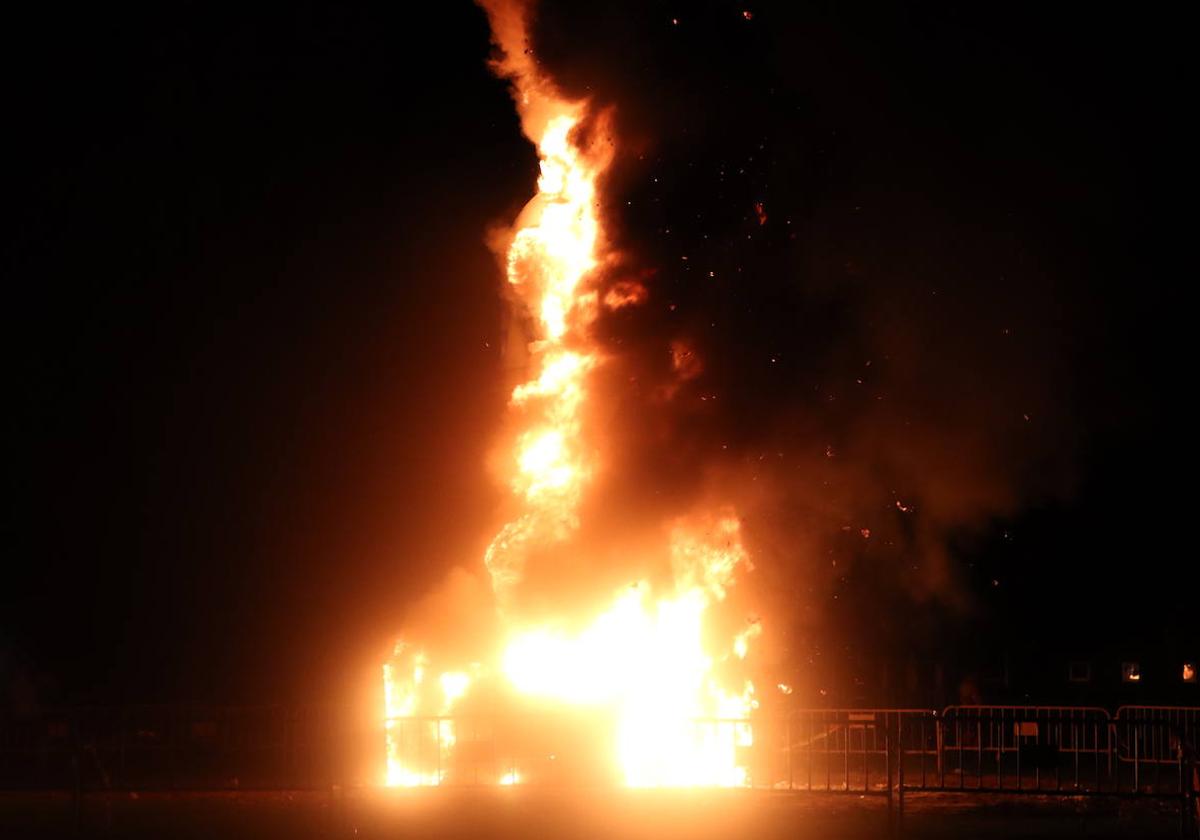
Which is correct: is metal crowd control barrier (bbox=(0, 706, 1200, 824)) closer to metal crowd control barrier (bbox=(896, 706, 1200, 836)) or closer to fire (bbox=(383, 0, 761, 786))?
metal crowd control barrier (bbox=(896, 706, 1200, 836))

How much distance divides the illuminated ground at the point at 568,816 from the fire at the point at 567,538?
2660 millimetres

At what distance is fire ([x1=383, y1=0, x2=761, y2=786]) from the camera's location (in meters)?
16.9

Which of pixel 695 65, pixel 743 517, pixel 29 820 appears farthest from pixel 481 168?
pixel 29 820

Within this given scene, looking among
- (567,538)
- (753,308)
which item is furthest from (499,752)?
(753,308)

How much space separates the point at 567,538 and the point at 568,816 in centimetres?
481

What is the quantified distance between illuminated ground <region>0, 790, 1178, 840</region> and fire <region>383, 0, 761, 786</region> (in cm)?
266

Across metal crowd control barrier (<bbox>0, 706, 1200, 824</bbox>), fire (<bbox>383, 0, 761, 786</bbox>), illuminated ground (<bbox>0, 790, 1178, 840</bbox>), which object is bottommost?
illuminated ground (<bbox>0, 790, 1178, 840</bbox>)

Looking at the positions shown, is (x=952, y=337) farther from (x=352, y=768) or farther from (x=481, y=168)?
(x=352, y=768)

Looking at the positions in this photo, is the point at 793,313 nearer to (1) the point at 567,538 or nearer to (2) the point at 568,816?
(1) the point at 567,538

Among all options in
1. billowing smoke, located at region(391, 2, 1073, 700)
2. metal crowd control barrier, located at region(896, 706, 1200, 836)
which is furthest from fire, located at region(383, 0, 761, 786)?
metal crowd control barrier, located at region(896, 706, 1200, 836)

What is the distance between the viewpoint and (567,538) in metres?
17.4

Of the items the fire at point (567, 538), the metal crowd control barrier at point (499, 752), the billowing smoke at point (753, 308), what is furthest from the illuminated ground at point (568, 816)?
the billowing smoke at point (753, 308)

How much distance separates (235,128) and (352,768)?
1059 cm

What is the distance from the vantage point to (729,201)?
17656 mm
